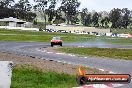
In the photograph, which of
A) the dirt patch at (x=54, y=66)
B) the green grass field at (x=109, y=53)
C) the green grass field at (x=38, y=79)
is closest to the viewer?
the green grass field at (x=38, y=79)

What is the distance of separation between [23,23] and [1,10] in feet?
123

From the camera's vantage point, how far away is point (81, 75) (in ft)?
26.1

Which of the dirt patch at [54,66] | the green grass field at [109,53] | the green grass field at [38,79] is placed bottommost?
the green grass field at [109,53]

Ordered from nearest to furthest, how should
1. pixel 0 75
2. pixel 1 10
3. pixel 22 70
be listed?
pixel 0 75 < pixel 22 70 < pixel 1 10

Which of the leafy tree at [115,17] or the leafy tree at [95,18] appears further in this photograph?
the leafy tree at [95,18]

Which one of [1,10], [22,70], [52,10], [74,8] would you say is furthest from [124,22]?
[22,70]

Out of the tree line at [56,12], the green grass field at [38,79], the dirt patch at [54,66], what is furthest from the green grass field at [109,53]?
the tree line at [56,12]

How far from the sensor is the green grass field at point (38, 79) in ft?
40.7

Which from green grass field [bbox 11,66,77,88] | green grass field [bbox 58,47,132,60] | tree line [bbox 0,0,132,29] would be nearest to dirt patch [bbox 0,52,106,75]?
green grass field [bbox 11,66,77,88]

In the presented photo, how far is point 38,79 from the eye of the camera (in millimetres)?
13945

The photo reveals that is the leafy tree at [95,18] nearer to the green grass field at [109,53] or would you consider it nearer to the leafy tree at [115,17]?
the leafy tree at [115,17]

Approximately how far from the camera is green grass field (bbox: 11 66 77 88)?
12417 millimetres

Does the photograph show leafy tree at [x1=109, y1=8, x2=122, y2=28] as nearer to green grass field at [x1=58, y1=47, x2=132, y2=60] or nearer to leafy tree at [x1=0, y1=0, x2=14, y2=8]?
leafy tree at [x1=0, y1=0, x2=14, y2=8]

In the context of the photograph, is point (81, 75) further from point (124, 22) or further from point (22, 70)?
point (124, 22)
